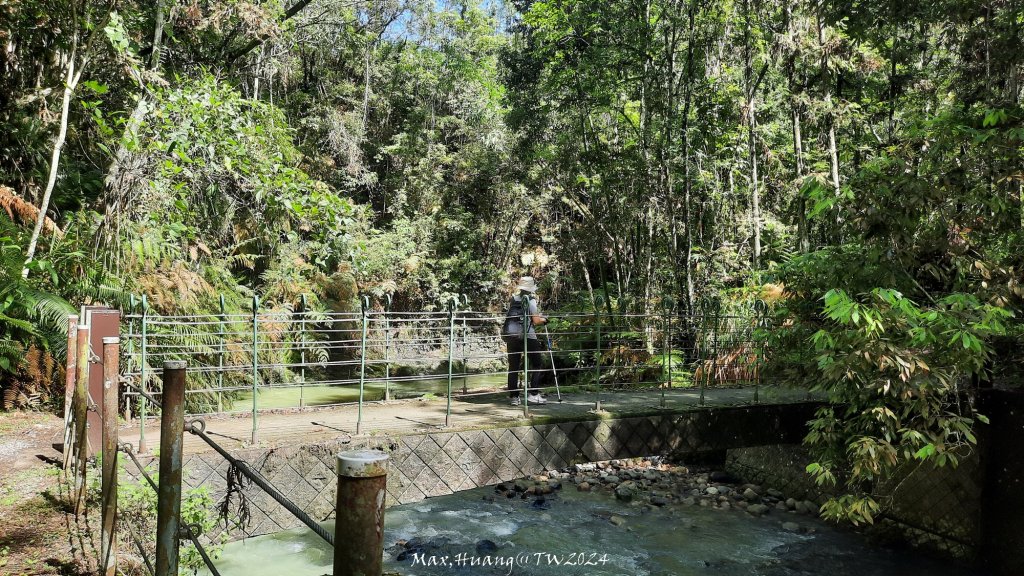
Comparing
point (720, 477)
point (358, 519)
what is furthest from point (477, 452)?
point (720, 477)

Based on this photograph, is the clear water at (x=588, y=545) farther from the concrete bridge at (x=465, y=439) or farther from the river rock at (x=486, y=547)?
the concrete bridge at (x=465, y=439)

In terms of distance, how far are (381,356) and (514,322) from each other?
392 inches

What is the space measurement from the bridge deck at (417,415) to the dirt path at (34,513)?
2.20ft

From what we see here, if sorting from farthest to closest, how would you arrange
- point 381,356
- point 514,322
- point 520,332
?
point 381,356
point 514,322
point 520,332

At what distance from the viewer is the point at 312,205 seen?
25.0 ft

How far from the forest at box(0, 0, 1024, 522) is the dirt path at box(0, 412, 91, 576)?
1.44 m

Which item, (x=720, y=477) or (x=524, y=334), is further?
(x=720, y=477)

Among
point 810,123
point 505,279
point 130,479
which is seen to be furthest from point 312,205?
point 505,279

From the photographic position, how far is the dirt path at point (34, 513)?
3.74m

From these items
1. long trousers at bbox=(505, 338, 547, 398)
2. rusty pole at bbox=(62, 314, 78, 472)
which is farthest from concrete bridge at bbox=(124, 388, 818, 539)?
rusty pole at bbox=(62, 314, 78, 472)

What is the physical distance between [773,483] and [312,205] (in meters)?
8.05

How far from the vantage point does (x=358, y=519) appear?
47.5 inches

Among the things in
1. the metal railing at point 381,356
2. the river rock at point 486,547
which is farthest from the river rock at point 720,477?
the river rock at point 486,547

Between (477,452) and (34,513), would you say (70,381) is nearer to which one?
(34,513)
